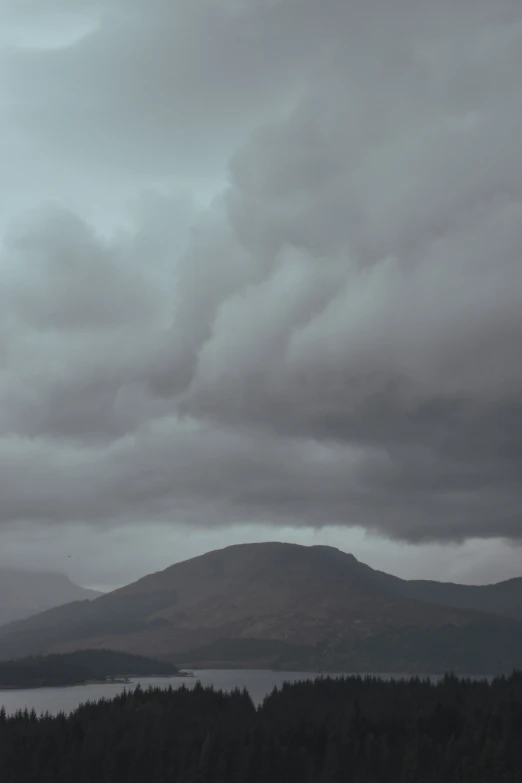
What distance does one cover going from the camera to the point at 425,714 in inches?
7367

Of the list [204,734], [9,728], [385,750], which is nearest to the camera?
[385,750]

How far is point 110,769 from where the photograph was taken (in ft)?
477

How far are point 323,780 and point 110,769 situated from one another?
34.8 meters

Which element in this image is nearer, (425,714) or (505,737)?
(505,737)

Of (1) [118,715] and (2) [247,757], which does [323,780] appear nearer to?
(2) [247,757]

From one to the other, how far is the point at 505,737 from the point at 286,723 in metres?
44.6

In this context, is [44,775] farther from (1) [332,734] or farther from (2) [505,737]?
(2) [505,737]

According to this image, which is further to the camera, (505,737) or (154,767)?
(505,737)

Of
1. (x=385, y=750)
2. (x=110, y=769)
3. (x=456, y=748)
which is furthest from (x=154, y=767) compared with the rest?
(x=456, y=748)

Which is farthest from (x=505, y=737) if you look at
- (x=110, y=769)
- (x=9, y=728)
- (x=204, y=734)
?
(x=9, y=728)

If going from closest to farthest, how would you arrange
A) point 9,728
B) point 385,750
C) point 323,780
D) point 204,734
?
1. point 323,780
2. point 385,750
3. point 204,734
4. point 9,728

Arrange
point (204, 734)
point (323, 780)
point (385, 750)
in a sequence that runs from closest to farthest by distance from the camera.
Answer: point (323, 780) → point (385, 750) → point (204, 734)

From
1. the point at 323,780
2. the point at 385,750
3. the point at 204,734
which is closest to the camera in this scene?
the point at 323,780

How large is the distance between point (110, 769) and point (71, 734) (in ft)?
71.2
